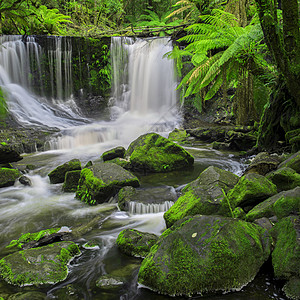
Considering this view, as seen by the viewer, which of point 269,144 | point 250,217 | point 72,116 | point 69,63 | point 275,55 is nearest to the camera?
point 250,217

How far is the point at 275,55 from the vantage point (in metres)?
4.39

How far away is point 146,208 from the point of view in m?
4.66

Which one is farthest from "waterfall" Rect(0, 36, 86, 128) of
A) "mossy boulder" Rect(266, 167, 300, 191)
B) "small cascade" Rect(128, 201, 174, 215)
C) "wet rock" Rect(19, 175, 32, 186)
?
"mossy boulder" Rect(266, 167, 300, 191)

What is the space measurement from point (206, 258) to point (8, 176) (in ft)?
17.7

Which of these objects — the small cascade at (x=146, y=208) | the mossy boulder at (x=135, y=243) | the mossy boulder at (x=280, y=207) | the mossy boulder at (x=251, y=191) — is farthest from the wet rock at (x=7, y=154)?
the mossy boulder at (x=280, y=207)

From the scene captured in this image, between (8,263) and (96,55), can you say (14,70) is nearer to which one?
(96,55)

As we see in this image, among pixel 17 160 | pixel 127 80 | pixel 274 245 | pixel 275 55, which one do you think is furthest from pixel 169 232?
pixel 127 80

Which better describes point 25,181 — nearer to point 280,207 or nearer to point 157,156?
point 157,156

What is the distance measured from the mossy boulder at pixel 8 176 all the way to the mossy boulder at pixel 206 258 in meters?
4.74

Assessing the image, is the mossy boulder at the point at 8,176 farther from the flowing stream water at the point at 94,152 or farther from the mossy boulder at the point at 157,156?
the mossy boulder at the point at 157,156

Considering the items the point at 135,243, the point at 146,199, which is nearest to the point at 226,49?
the point at 146,199

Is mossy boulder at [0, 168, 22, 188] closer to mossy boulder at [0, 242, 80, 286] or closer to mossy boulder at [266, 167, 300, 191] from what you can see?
mossy boulder at [0, 242, 80, 286]

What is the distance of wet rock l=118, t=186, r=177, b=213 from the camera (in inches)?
186

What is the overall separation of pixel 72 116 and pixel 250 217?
11.1m
